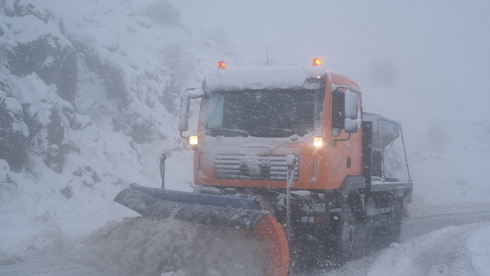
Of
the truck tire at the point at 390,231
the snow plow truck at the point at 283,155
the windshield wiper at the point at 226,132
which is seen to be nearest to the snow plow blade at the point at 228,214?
the snow plow truck at the point at 283,155

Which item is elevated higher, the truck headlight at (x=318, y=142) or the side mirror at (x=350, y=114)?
the side mirror at (x=350, y=114)

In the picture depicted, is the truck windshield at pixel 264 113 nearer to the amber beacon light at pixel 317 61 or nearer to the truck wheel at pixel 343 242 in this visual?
the amber beacon light at pixel 317 61

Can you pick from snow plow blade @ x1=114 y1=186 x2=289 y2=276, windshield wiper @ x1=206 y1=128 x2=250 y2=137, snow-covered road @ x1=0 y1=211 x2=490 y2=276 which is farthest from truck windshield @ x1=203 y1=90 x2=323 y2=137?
snow-covered road @ x1=0 y1=211 x2=490 y2=276

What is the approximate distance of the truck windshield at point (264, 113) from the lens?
260 inches

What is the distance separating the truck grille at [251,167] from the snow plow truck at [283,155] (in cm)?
1

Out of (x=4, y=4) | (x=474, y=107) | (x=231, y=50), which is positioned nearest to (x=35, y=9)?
(x=4, y=4)

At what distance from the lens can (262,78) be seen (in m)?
7.01

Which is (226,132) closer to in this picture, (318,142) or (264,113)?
(264,113)

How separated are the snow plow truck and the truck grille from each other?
1cm

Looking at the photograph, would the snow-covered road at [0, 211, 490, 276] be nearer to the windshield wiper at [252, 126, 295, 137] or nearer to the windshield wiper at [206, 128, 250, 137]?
the windshield wiper at [252, 126, 295, 137]

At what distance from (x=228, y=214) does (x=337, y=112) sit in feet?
8.47

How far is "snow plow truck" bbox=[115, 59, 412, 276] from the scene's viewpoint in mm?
6320

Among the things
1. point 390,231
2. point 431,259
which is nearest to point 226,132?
point 431,259

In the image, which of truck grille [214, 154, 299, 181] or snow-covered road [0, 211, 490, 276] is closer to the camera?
snow-covered road [0, 211, 490, 276]
